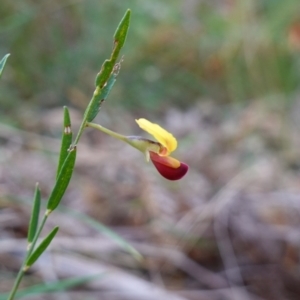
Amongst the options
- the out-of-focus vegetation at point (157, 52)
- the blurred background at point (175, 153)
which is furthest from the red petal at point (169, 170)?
the out-of-focus vegetation at point (157, 52)

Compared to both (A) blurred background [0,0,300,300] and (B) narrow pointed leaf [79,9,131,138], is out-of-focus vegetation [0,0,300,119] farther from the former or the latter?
(B) narrow pointed leaf [79,9,131,138]

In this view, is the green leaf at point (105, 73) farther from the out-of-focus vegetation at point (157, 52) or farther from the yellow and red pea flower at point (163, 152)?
the out-of-focus vegetation at point (157, 52)

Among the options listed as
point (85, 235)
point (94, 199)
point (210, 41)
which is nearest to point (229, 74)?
point (210, 41)

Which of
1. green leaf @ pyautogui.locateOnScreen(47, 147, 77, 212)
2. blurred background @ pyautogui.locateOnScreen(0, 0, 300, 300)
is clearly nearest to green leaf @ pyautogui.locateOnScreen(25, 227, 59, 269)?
green leaf @ pyautogui.locateOnScreen(47, 147, 77, 212)

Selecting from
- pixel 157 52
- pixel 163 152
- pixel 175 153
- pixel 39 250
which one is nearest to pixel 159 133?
pixel 163 152

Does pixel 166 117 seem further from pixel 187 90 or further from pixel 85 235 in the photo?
pixel 85 235

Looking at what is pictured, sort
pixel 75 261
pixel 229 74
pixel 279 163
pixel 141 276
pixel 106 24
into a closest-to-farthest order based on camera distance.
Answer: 1. pixel 75 261
2. pixel 141 276
3. pixel 279 163
4. pixel 106 24
5. pixel 229 74
